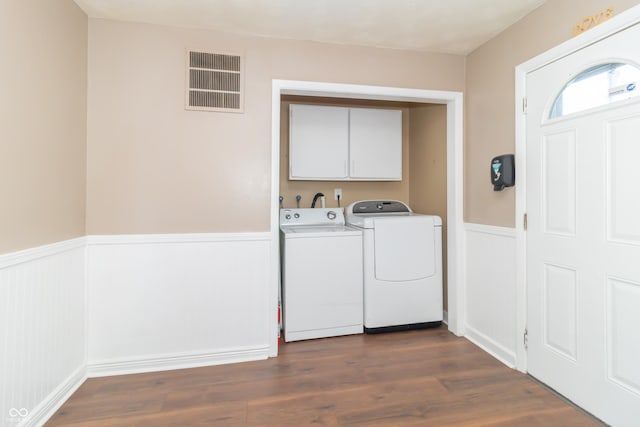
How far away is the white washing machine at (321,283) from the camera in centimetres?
269

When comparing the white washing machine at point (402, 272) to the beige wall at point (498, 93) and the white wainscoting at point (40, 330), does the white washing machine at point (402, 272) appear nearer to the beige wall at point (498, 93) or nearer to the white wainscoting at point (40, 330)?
the beige wall at point (498, 93)

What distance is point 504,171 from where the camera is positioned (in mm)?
2221

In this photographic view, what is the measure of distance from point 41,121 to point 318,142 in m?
2.16

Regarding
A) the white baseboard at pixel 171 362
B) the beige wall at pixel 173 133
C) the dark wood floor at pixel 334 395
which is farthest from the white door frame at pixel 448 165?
the dark wood floor at pixel 334 395

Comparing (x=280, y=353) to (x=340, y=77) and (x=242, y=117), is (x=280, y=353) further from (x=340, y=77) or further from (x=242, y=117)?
(x=340, y=77)

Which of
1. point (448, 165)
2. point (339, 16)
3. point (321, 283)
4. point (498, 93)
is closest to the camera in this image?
point (339, 16)

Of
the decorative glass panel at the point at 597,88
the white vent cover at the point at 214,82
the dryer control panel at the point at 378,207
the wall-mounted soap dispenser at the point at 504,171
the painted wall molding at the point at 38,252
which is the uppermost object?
the white vent cover at the point at 214,82

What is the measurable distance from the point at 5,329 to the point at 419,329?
2.82m

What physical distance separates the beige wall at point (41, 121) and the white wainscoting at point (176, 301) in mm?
383

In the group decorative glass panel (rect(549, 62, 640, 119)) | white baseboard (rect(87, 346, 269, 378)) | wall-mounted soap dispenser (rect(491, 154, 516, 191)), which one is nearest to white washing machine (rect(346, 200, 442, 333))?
wall-mounted soap dispenser (rect(491, 154, 516, 191))

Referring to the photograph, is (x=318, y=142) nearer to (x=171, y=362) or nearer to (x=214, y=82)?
(x=214, y=82)

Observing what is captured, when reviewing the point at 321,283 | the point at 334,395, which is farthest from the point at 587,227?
the point at 321,283

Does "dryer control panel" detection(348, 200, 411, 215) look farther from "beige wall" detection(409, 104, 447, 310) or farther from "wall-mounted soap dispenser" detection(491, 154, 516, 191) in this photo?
"wall-mounted soap dispenser" detection(491, 154, 516, 191)

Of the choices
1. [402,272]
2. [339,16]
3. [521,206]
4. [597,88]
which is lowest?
[402,272]
